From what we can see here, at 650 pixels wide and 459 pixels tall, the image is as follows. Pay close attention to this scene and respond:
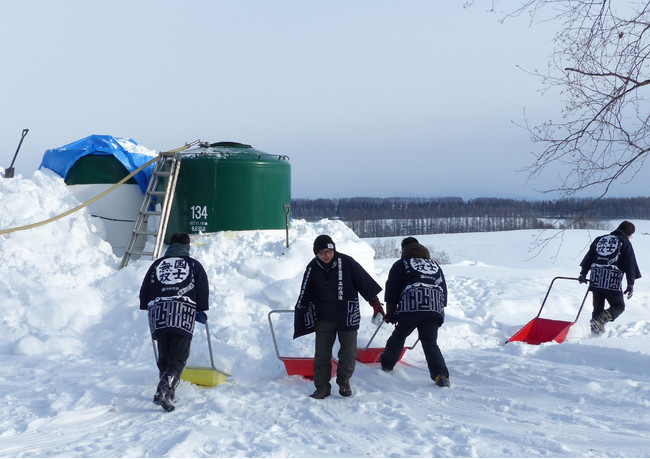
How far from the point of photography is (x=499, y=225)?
281 ft

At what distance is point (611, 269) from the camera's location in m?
8.76

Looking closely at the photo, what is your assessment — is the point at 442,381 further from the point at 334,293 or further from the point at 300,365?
the point at 300,365

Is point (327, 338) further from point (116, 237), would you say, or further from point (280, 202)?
point (116, 237)

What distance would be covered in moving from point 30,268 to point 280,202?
4.61 meters

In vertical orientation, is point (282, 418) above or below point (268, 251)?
below

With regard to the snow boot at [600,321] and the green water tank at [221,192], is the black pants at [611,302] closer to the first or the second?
the snow boot at [600,321]

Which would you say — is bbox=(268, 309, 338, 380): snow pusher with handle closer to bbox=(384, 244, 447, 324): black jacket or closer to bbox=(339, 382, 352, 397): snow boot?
bbox=(339, 382, 352, 397): snow boot

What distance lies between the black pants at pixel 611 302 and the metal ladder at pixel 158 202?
707 cm

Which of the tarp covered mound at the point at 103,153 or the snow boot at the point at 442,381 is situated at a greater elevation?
the tarp covered mound at the point at 103,153

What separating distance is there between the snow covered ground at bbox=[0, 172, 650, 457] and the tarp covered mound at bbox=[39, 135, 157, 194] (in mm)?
412

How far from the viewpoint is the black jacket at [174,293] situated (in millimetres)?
5699

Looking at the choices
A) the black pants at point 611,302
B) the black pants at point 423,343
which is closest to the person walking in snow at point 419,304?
the black pants at point 423,343

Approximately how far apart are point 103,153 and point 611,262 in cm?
943

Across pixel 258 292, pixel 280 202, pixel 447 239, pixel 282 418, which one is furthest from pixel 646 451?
pixel 447 239
